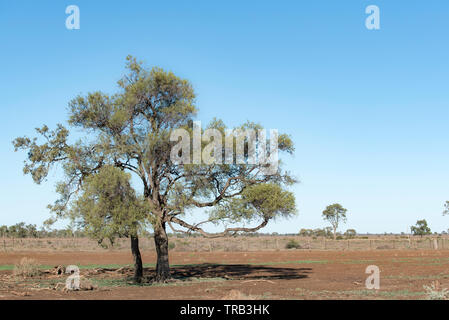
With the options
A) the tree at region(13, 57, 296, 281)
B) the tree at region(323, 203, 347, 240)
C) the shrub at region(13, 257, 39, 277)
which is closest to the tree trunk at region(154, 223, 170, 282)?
the tree at region(13, 57, 296, 281)

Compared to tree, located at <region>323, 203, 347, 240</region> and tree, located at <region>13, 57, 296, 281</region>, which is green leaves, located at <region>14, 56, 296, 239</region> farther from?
tree, located at <region>323, 203, 347, 240</region>

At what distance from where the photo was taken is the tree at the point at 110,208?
22.0 meters

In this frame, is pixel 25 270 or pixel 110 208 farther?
pixel 25 270

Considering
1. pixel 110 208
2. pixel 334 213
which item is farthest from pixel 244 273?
pixel 334 213

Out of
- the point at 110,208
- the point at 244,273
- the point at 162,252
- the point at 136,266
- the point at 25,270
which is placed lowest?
the point at 244,273

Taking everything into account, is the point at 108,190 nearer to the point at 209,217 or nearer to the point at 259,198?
the point at 209,217

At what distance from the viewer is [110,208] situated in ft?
73.6

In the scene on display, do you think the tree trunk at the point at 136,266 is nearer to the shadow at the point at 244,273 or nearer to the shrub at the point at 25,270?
the shadow at the point at 244,273

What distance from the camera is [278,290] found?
831 inches

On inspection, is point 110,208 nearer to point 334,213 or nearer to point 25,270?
point 25,270

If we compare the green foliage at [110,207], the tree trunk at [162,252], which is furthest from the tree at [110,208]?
the tree trunk at [162,252]

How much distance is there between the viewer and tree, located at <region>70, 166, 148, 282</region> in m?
22.0
